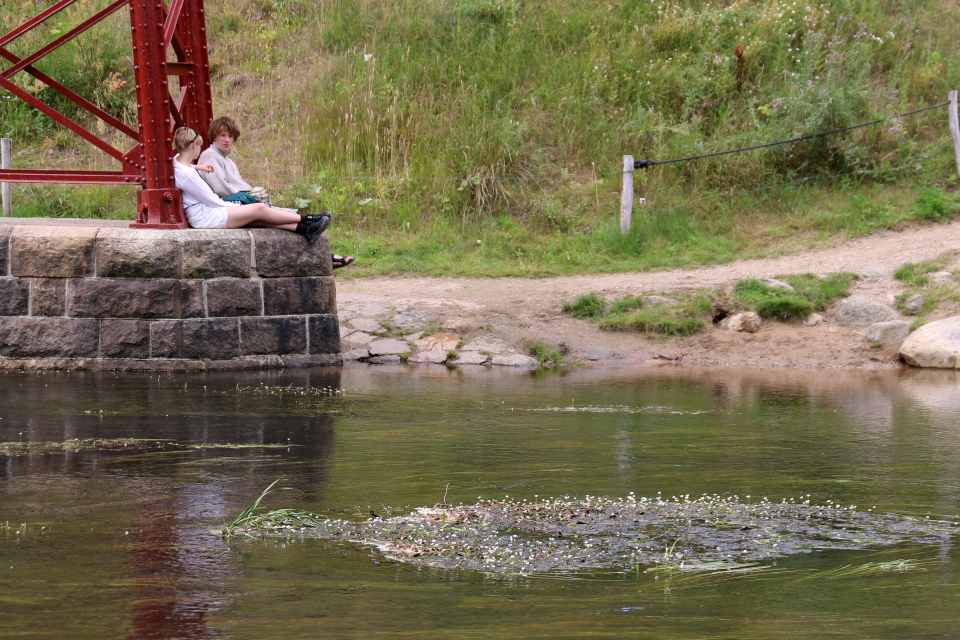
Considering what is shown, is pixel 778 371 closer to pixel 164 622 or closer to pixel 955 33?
pixel 164 622

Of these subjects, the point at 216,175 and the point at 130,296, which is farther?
the point at 216,175

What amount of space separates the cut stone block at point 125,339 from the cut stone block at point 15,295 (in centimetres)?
68

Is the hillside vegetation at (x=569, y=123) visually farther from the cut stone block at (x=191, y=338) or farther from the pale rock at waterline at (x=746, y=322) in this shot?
the cut stone block at (x=191, y=338)

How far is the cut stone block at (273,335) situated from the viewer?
8.47 metres

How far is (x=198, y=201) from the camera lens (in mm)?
8609

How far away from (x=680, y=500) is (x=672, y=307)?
19.1 ft

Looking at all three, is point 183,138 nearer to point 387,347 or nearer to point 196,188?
point 196,188

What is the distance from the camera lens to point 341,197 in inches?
532

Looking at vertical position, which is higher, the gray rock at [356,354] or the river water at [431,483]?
the gray rock at [356,354]

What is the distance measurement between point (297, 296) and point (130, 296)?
1349mm

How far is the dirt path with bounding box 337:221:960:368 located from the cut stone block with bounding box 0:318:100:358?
250 cm

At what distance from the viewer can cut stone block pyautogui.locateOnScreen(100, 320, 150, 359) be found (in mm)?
8266

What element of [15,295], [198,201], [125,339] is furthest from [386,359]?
[15,295]

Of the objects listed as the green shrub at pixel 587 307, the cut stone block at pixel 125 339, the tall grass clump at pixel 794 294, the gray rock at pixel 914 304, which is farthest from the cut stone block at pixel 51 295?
the gray rock at pixel 914 304
